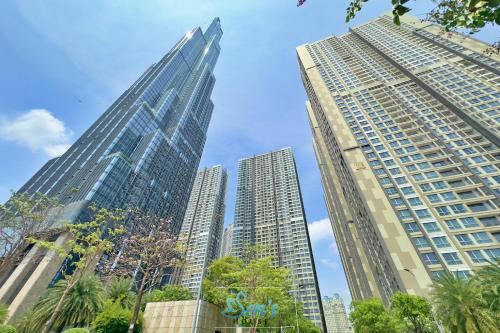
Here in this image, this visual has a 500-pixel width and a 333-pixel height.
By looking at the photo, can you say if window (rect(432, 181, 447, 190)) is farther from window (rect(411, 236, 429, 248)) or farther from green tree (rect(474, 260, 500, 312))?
green tree (rect(474, 260, 500, 312))

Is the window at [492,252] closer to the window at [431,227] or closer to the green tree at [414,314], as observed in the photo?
the window at [431,227]

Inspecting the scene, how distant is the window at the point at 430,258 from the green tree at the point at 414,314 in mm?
10823

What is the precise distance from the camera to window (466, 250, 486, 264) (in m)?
29.9

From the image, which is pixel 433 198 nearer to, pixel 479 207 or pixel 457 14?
pixel 479 207

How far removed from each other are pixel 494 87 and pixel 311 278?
6694 centimetres

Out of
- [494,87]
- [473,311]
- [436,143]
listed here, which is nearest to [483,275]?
[473,311]

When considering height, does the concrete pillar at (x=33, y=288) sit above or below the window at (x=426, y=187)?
below

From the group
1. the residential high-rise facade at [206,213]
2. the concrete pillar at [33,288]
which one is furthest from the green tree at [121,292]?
the residential high-rise facade at [206,213]

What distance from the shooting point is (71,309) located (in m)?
22.4

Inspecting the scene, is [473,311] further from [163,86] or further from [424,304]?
[163,86]

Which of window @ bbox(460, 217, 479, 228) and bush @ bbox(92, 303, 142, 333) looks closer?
bush @ bbox(92, 303, 142, 333)

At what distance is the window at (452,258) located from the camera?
30562mm

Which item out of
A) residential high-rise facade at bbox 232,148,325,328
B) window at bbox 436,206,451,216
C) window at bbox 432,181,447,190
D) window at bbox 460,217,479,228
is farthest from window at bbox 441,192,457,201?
residential high-rise facade at bbox 232,148,325,328

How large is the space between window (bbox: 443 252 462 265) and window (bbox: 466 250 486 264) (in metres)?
1.57
